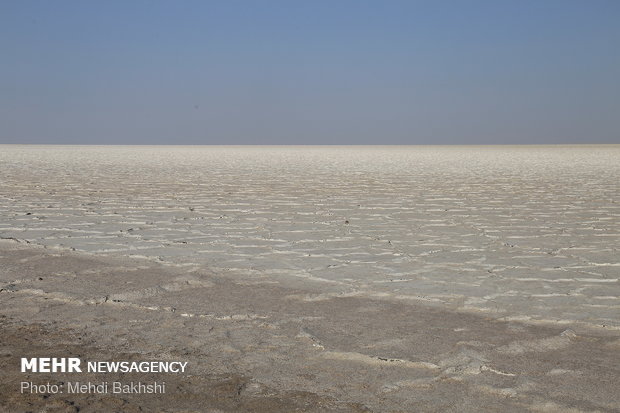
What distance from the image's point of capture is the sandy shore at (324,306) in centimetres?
169

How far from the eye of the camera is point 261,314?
2.40m

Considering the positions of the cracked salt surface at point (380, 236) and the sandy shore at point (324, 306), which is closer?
the sandy shore at point (324, 306)

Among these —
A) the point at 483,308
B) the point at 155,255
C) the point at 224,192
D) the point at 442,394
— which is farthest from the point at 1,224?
the point at 442,394

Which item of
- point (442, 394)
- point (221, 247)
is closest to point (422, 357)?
point (442, 394)

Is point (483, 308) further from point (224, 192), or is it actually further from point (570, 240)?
point (224, 192)

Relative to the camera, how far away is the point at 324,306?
99.3 inches

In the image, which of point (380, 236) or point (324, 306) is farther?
point (380, 236)

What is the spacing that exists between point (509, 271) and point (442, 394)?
63.3 inches

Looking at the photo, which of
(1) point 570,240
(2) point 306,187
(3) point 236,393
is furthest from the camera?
(2) point 306,187

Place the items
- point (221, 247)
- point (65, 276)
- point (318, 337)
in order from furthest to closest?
point (221, 247), point (65, 276), point (318, 337)

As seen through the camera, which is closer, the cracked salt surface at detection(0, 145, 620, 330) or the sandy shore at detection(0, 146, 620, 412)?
the sandy shore at detection(0, 146, 620, 412)

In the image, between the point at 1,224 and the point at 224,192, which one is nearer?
the point at 1,224

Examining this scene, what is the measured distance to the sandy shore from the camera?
1.69 metres

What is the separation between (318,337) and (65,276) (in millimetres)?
1393
